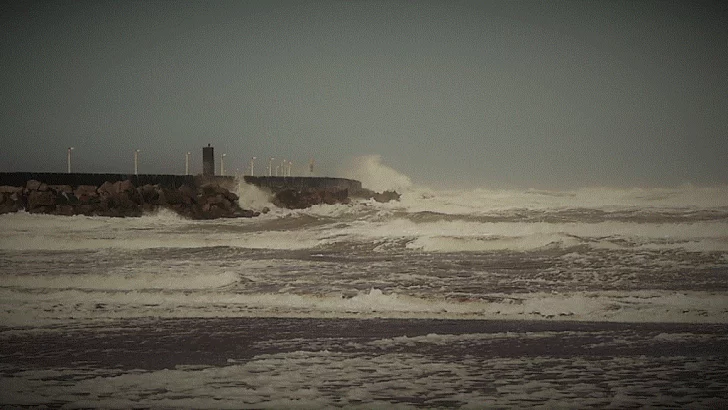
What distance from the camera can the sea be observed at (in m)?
5.43

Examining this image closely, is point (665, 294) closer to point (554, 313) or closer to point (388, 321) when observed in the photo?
point (554, 313)

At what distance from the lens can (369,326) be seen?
785 cm

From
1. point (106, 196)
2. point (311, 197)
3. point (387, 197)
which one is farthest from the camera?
point (387, 197)

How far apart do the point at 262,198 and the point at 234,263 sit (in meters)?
29.2

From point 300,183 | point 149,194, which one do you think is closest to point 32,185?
point 149,194

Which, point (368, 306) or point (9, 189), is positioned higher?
point (9, 189)

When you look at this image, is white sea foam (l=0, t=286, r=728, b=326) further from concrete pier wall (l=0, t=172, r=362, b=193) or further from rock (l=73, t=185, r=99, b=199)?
concrete pier wall (l=0, t=172, r=362, b=193)

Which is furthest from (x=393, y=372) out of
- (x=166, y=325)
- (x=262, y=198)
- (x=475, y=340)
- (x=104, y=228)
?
(x=262, y=198)

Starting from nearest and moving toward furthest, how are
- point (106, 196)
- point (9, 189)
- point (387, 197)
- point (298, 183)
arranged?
1. point (9, 189)
2. point (106, 196)
3. point (298, 183)
4. point (387, 197)

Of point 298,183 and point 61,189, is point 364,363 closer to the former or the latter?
point 61,189

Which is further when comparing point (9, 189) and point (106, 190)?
point (106, 190)

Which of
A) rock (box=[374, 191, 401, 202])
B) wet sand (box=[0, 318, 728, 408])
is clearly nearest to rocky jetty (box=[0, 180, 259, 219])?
wet sand (box=[0, 318, 728, 408])

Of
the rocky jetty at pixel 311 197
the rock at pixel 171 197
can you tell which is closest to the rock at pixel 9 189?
the rock at pixel 171 197

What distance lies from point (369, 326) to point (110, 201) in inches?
984
